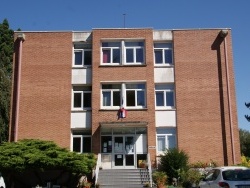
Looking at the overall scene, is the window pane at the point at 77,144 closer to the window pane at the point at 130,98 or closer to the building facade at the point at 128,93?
the building facade at the point at 128,93

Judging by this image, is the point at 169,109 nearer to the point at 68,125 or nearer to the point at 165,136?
the point at 165,136

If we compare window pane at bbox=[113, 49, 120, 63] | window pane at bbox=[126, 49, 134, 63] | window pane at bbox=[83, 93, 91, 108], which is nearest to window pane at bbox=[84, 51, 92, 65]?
window pane at bbox=[113, 49, 120, 63]

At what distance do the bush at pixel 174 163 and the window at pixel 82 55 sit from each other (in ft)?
29.8

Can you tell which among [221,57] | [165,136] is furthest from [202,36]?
[165,136]

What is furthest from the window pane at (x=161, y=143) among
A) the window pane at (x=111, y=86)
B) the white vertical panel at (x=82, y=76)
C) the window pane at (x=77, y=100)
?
the white vertical panel at (x=82, y=76)

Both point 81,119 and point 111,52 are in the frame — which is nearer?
point 81,119

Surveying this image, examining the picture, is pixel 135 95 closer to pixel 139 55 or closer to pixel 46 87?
pixel 139 55

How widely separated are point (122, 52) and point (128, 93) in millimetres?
3031

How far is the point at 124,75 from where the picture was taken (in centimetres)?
3042

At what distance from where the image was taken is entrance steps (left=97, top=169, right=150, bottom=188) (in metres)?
25.9

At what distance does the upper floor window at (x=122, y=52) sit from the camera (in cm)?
3091

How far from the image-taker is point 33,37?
3147 cm

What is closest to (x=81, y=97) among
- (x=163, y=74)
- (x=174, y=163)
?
(x=163, y=74)

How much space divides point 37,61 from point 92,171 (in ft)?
30.5
